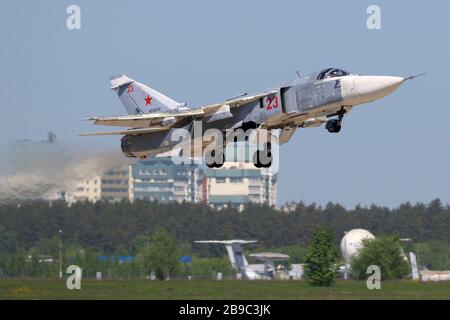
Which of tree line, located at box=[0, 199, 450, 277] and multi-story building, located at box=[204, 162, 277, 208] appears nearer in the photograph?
tree line, located at box=[0, 199, 450, 277]

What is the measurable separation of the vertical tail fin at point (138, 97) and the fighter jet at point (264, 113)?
44 millimetres

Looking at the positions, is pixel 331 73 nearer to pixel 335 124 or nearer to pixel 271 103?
pixel 335 124

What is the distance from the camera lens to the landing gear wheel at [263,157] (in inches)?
1256

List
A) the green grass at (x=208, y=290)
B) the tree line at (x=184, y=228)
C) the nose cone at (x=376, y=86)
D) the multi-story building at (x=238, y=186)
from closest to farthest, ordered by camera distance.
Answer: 1. the nose cone at (x=376, y=86)
2. the green grass at (x=208, y=290)
3. the tree line at (x=184, y=228)
4. the multi-story building at (x=238, y=186)

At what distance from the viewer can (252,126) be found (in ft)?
102

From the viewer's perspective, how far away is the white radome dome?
180ft

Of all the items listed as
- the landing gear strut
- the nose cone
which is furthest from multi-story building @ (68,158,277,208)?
the nose cone

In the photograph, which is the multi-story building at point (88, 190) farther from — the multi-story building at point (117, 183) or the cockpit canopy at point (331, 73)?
the cockpit canopy at point (331, 73)

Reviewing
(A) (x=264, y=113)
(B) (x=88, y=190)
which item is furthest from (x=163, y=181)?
(A) (x=264, y=113)

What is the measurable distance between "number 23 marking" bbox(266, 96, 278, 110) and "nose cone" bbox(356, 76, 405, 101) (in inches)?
93.6

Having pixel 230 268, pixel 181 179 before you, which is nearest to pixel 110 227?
pixel 230 268

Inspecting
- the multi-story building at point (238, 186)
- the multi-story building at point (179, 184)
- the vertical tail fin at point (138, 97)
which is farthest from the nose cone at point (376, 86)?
the multi-story building at point (238, 186)

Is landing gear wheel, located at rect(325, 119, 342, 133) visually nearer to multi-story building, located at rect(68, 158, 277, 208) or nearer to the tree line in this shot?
multi-story building, located at rect(68, 158, 277, 208)
